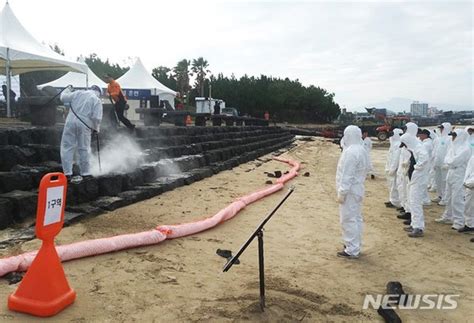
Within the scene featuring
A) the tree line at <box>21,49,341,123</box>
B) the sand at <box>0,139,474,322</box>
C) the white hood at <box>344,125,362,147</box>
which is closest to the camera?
the sand at <box>0,139,474,322</box>

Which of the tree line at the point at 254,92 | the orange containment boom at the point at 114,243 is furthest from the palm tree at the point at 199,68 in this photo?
the orange containment boom at the point at 114,243

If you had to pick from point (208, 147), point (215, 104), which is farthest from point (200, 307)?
point (215, 104)

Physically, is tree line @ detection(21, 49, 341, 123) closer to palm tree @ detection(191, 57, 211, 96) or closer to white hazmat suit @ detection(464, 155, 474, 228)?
palm tree @ detection(191, 57, 211, 96)

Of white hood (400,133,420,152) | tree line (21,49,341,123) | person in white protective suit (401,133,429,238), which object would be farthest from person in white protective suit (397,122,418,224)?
tree line (21,49,341,123)

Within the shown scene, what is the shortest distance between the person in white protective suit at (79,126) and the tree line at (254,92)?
4226 cm

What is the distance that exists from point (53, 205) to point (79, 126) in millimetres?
3961

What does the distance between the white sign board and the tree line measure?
1823 inches

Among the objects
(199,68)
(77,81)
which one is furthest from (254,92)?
(77,81)

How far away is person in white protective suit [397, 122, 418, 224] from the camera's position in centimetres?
800

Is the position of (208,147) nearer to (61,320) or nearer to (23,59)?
(23,59)

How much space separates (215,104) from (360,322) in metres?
24.0

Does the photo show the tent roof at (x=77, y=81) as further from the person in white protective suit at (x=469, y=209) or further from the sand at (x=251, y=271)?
the person in white protective suit at (x=469, y=209)

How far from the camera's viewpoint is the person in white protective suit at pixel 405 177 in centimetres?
800

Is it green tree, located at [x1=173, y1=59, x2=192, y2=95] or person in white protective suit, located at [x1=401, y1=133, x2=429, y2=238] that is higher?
green tree, located at [x1=173, y1=59, x2=192, y2=95]
